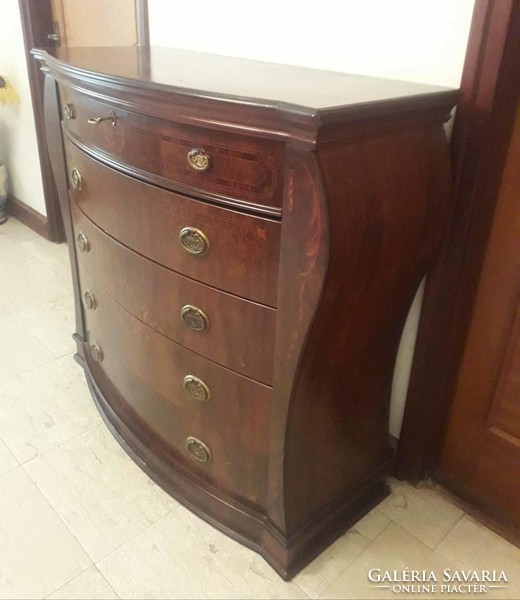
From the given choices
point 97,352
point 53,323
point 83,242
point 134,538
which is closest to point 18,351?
point 53,323

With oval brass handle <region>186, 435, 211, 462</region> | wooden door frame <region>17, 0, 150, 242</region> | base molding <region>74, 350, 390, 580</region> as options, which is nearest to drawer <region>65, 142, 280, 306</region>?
oval brass handle <region>186, 435, 211, 462</region>

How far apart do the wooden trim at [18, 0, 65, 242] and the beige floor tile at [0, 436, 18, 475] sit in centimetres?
155

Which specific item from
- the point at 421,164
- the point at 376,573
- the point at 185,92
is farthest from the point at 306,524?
the point at 185,92

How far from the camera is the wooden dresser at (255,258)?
0.94 metres

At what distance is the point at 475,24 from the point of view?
3.54ft

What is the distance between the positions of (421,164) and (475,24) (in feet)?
0.96

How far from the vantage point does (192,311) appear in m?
1.20

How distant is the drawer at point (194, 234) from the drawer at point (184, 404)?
8.3 inches

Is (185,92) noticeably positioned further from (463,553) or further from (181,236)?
(463,553)

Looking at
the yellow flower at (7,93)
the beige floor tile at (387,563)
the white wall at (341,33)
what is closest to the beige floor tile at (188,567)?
the beige floor tile at (387,563)

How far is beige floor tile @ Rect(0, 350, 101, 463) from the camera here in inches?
66.5

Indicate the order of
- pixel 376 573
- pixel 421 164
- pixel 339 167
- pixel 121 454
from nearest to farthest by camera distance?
1. pixel 339 167
2. pixel 421 164
3. pixel 376 573
4. pixel 121 454

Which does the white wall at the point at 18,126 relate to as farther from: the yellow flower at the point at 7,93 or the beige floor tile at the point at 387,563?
the beige floor tile at the point at 387,563

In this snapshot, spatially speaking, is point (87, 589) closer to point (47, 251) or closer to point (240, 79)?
point (240, 79)
